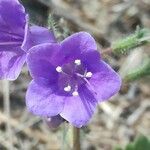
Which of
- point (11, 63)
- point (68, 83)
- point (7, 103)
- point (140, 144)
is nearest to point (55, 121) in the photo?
point (68, 83)

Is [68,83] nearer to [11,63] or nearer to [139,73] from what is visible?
[11,63]

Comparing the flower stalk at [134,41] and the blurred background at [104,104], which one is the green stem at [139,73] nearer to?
the flower stalk at [134,41]

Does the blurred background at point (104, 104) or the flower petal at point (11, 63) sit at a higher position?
the flower petal at point (11, 63)

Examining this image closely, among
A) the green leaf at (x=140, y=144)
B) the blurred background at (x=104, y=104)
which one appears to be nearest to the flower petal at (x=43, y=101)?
the green leaf at (x=140, y=144)

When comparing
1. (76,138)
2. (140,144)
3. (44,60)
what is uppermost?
(44,60)

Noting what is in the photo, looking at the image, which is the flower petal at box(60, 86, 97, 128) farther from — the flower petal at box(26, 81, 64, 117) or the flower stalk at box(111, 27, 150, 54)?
the flower stalk at box(111, 27, 150, 54)

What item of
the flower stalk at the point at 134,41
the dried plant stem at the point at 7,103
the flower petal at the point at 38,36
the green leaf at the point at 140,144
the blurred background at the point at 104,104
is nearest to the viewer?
the flower petal at the point at 38,36

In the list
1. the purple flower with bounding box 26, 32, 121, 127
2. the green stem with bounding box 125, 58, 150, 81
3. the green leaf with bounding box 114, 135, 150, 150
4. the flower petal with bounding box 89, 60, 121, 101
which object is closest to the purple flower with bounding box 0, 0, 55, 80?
the purple flower with bounding box 26, 32, 121, 127

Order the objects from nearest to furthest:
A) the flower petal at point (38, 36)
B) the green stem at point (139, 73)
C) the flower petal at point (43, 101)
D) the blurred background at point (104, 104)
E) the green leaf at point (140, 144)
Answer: the flower petal at point (43, 101) → the flower petal at point (38, 36) → the green stem at point (139, 73) → the green leaf at point (140, 144) → the blurred background at point (104, 104)
